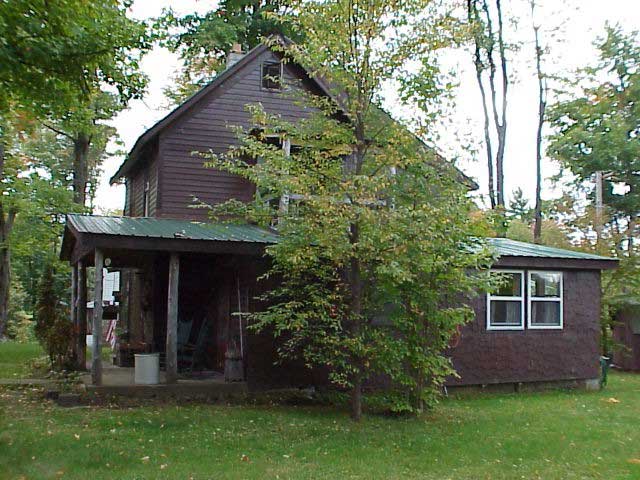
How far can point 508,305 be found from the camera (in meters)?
14.6

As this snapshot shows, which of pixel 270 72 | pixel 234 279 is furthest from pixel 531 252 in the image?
pixel 270 72

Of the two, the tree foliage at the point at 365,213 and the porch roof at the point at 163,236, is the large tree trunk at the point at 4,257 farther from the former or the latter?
the tree foliage at the point at 365,213

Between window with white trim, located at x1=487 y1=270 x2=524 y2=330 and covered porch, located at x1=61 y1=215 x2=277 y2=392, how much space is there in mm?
4994

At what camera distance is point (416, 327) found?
34.4 feet

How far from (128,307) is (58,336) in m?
5.30

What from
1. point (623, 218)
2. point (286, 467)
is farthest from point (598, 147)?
point (286, 467)

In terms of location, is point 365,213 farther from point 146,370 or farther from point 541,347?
point 541,347

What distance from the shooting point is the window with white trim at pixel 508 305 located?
47.4 ft

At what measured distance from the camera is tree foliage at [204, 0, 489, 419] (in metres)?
9.80

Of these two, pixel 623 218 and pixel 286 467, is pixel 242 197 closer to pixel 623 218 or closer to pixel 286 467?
pixel 286 467

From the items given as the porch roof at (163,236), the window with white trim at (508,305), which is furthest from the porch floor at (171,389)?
the window with white trim at (508,305)

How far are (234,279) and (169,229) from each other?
1.72m

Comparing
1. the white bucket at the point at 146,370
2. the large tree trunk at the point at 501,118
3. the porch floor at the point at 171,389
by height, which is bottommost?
the porch floor at the point at 171,389

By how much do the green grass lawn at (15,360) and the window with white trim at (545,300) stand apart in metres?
10.5
